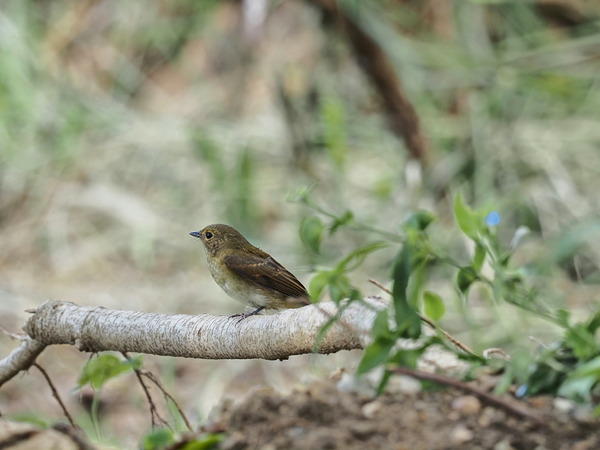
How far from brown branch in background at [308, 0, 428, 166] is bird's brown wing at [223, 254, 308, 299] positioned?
3968 millimetres

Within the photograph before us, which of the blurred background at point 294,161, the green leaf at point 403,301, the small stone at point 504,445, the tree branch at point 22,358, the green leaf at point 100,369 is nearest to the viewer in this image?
the small stone at point 504,445

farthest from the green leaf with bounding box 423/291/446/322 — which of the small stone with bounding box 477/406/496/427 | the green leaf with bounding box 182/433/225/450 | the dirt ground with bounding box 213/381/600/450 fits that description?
the green leaf with bounding box 182/433/225/450

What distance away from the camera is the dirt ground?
89.0 inches

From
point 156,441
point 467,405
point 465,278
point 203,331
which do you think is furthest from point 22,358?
point 467,405

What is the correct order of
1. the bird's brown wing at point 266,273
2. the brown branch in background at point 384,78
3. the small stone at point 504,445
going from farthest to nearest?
the brown branch in background at point 384,78 → the bird's brown wing at point 266,273 → the small stone at point 504,445

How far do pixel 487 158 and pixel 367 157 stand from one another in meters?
1.07

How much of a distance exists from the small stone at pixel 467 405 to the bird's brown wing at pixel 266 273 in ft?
3.82

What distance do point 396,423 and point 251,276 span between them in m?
1.36

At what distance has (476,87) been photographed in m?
8.68

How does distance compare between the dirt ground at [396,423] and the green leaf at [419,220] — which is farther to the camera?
the green leaf at [419,220]

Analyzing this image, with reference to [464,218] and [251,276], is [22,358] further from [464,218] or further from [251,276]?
[464,218]

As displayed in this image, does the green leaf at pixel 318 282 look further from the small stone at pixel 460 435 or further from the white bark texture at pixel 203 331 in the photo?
the small stone at pixel 460 435

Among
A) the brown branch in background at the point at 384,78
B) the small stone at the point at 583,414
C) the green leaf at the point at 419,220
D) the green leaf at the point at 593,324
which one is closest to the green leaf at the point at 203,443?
the green leaf at the point at 419,220

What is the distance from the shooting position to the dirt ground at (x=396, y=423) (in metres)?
2.26
